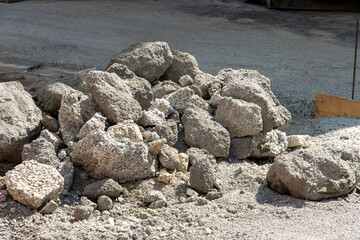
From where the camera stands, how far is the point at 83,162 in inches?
156

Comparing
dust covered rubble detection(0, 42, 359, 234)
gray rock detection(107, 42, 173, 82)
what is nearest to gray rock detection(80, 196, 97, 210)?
dust covered rubble detection(0, 42, 359, 234)

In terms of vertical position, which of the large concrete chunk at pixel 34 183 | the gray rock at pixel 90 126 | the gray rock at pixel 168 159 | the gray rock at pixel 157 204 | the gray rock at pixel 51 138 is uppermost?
the gray rock at pixel 90 126

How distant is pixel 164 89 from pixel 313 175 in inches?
75.8

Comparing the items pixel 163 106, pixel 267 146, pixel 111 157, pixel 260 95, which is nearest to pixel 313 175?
pixel 267 146

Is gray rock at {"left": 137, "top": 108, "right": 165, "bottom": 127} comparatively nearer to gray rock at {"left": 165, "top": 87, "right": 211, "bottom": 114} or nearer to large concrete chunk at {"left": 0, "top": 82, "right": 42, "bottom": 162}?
gray rock at {"left": 165, "top": 87, "right": 211, "bottom": 114}

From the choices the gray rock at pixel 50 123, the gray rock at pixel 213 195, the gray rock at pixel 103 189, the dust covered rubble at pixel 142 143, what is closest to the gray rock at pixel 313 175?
the dust covered rubble at pixel 142 143

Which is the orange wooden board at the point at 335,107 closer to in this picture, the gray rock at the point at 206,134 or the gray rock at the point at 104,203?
the gray rock at the point at 206,134

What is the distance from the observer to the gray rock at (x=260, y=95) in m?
4.88

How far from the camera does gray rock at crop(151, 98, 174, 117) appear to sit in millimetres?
4734

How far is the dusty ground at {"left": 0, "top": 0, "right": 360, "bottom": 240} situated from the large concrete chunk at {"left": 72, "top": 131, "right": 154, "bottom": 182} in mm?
139

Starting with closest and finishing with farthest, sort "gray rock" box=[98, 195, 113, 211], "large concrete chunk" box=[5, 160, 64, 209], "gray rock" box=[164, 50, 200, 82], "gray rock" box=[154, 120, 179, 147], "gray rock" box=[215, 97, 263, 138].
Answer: "large concrete chunk" box=[5, 160, 64, 209] → "gray rock" box=[98, 195, 113, 211] → "gray rock" box=[154, 120, 179, 147] → "gray rock" box=[215, 97, 263, 138] → "gray rock" box=[164, 50, 200, 82]

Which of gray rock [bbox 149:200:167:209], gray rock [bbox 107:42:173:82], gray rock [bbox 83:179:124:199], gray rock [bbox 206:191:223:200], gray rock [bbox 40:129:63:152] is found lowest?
gray rock [bbox 206:191:223:200]

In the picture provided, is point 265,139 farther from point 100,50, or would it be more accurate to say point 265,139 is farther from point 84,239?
point 100,50

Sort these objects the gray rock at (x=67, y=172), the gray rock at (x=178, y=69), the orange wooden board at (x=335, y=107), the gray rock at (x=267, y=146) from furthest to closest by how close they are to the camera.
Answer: the orange wooden board at (x=335, y=107) < the gray rock at (x=178, y=69) < the gray rock at (x=267, y=146) < the gray rock at (x=67, y=172)
